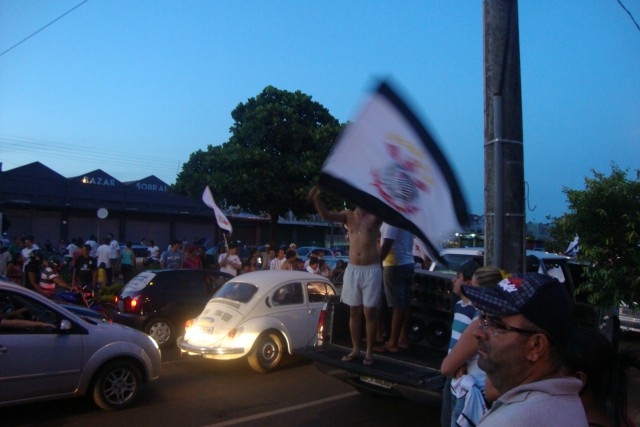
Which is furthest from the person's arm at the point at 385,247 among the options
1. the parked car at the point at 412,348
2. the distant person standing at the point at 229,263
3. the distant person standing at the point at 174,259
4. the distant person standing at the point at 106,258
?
the distant person standing at the point at 106,258

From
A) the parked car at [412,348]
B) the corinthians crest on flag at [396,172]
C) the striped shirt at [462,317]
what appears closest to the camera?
the corinthians crest on flag at [396,172]

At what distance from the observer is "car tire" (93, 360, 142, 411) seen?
6488mm

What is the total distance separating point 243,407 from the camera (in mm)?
6848

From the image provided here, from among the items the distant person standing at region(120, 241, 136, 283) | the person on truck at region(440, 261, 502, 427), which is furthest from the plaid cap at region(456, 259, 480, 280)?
the distant person standing at region(120, 241, 136, 283)

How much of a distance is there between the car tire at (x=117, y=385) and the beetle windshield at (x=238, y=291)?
7.88 feet

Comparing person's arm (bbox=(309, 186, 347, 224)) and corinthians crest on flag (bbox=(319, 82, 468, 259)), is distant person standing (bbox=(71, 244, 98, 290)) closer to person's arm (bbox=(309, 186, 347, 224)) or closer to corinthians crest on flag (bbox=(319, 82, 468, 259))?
person's arm (bbox=(309, 186, 347, 224))

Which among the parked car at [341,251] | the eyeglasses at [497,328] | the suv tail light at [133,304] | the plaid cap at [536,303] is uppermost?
the parked car at [341,251]

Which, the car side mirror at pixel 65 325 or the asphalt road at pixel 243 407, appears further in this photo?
the asphalt road at pixel 243 407

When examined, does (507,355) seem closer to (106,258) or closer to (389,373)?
(389,373)

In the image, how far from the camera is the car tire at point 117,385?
6.49 m

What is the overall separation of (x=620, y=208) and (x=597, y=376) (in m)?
→ 4.50

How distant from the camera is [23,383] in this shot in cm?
588

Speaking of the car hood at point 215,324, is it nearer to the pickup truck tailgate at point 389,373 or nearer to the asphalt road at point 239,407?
the asphalt road at point 239,407

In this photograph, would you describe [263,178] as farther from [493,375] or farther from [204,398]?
[493,375]
